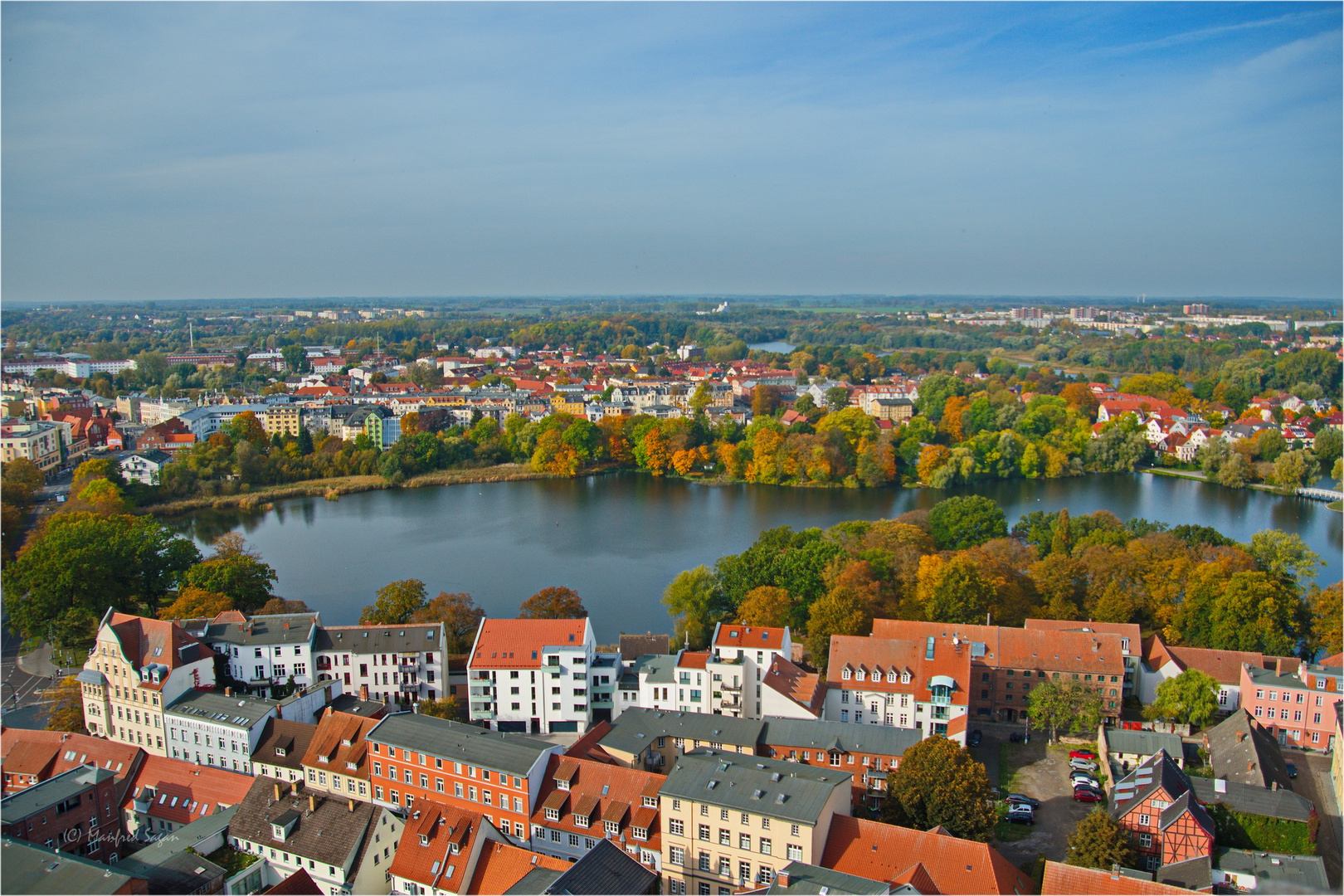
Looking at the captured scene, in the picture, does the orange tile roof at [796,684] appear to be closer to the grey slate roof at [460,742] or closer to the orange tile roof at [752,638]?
the orange tile roof at [752,638]

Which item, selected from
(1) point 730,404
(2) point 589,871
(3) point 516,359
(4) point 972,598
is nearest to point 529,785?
(2) point 589,871

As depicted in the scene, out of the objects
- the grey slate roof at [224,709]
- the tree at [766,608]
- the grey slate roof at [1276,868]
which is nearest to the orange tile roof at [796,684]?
the tree at [766,608]

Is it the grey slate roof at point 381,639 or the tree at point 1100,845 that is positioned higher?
the grey slate roof at point 381,639

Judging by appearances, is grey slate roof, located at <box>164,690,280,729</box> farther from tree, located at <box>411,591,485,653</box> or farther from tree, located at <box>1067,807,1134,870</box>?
tree, located at <box>1067,807,1134,870</box>

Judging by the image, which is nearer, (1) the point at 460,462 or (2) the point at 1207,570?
(2) the point at 1207,570

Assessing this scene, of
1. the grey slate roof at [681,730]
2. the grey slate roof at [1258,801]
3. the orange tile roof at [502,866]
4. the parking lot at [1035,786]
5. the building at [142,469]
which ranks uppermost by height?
the building at [142,469]

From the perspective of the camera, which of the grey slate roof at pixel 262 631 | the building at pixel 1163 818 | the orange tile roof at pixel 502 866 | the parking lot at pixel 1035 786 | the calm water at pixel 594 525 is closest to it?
the orange tile roof at pixel 502 866

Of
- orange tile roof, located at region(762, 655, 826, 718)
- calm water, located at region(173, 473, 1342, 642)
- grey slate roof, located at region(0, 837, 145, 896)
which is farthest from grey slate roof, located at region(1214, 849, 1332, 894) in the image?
grey slate roof, located at region(0, 837, 145, 896)

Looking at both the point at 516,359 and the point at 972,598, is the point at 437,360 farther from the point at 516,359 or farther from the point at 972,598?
the point at 972,598

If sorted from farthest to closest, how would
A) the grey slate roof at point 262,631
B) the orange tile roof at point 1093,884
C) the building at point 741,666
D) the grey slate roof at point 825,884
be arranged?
the grey slate roof at point 262,631
the building at point 741,666
the orange tile roof at point 1093,884
the grey slate roof at point 825,884
